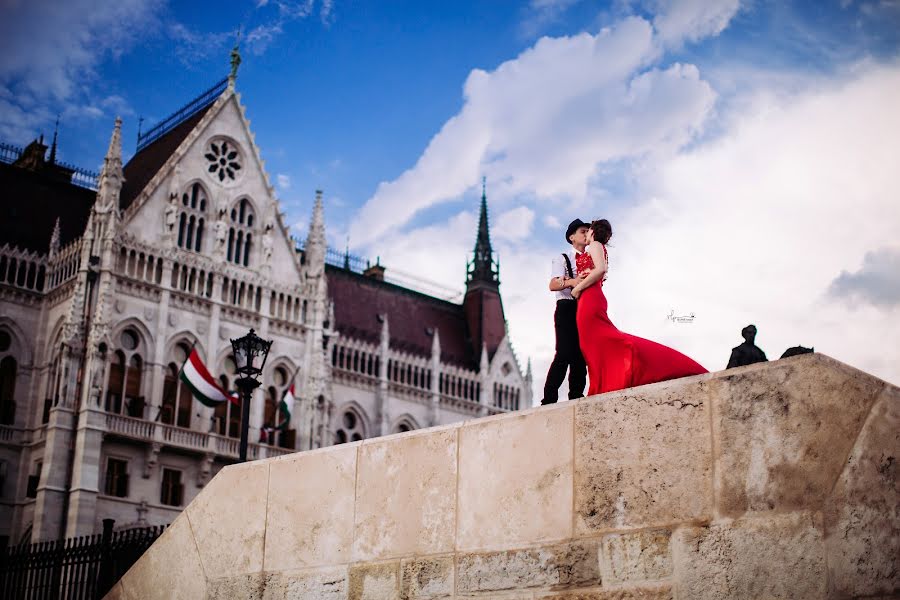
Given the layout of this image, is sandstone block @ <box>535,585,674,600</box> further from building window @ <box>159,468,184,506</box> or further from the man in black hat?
building window @ <box>159,468,184,506</box>

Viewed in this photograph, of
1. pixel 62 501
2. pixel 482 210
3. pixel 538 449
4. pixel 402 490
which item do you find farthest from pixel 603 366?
pixel 482 210

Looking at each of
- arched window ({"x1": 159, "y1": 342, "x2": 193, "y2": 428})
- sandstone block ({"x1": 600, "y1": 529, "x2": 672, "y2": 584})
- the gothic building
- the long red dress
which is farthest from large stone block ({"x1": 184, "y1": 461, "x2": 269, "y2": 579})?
arched window ({"x1": 159, "y1": 342, "x2": 193, "y2": 428})

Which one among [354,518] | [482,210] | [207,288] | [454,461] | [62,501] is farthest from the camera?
[482,210]

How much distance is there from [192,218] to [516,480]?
129 ft

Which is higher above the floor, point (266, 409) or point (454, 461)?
point (266, 409)

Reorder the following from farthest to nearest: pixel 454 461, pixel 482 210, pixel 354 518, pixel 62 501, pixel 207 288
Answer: pixel 482 210
pixel 207 288
pixel 62 501
pixel 354 518
pixel 454 461

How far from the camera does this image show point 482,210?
228 ft

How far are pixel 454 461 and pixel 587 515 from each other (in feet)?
4.66

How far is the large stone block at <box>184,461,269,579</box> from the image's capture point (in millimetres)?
10484

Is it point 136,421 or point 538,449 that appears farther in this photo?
point 136,421

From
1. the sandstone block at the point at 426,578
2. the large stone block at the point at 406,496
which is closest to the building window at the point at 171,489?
Result: the large stone block at the point at 406,496

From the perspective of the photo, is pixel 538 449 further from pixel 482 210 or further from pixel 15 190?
pixel 482 210

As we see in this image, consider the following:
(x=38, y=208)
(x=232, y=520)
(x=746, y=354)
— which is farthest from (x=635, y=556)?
(x=38, y=208)

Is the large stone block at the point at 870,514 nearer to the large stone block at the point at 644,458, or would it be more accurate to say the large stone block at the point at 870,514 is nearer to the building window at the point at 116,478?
the large stone block at the point at 644,458
